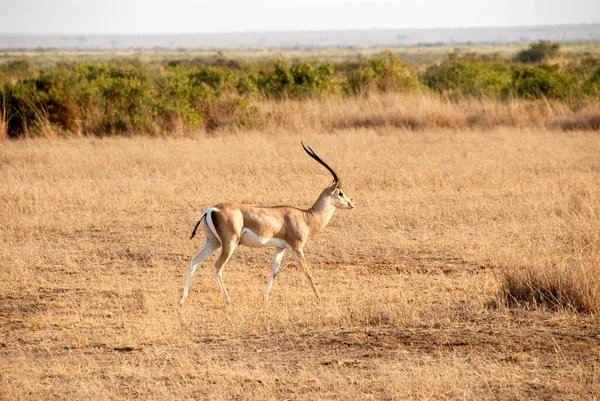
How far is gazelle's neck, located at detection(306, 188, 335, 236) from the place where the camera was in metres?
7.90

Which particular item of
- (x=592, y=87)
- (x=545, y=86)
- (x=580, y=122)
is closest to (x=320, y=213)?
(x=580, y=122)

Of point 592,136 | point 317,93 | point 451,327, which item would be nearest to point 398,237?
point 451,327

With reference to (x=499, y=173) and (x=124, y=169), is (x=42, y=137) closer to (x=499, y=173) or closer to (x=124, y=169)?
(x=124, y=169)

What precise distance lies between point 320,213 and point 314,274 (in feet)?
3.01

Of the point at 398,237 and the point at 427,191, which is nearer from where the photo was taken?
the point at 398,237

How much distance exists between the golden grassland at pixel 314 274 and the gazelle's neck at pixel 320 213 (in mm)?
648

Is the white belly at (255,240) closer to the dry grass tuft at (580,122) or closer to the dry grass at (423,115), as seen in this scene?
the dry grass at (423,115)

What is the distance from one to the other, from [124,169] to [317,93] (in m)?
8.90

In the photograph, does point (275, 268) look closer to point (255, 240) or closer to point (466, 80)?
point (255, 240)

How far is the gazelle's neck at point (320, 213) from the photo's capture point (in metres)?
7.90

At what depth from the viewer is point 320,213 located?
26.2 feet

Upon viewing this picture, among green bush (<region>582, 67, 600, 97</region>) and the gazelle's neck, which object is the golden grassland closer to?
the gazelle's neck

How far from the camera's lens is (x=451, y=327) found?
21.1 ft

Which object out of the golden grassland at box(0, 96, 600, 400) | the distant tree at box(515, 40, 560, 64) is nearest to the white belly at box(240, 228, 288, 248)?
the golden grassland at box(0, 96, 600, 400)
